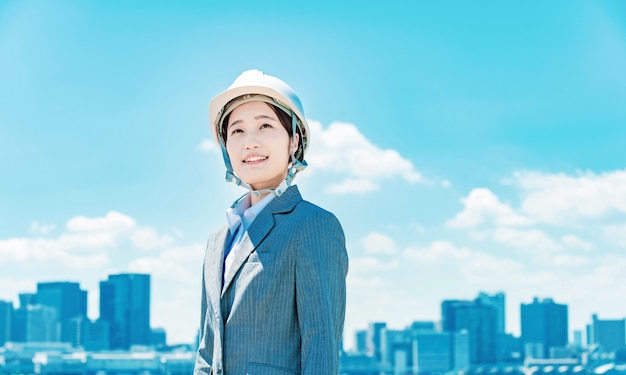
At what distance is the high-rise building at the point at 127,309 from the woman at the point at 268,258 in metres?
128

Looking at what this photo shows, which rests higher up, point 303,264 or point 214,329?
point 303,264

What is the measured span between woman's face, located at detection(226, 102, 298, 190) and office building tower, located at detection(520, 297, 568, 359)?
132 m

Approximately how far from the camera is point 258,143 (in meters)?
2.84

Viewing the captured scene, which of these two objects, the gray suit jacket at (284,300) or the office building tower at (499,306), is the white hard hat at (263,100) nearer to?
the gray suit jacket at (284,300)

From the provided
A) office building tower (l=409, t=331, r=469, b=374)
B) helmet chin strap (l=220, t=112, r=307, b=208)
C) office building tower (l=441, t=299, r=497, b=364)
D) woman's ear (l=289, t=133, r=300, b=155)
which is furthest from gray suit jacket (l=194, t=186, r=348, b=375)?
office building tower (l=441, t=299, r=497, b=364)

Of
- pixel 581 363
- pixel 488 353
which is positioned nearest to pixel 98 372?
pixel 488 353

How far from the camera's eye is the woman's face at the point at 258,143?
2840mm

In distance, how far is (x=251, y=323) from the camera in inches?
104

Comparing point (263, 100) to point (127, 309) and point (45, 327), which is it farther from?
point (45, 327)

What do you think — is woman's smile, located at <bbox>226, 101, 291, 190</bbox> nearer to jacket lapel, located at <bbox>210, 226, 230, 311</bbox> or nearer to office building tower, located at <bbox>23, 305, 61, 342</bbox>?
jacket lapel, located at <bbox>210, 226, 230, 311</bbox>

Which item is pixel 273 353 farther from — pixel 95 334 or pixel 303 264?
pixel 95 334

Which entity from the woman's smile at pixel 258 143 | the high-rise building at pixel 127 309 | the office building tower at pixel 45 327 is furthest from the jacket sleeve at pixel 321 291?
the office building tower at pixel 45 327

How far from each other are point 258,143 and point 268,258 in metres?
0.36

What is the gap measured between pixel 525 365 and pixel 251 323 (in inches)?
5047
